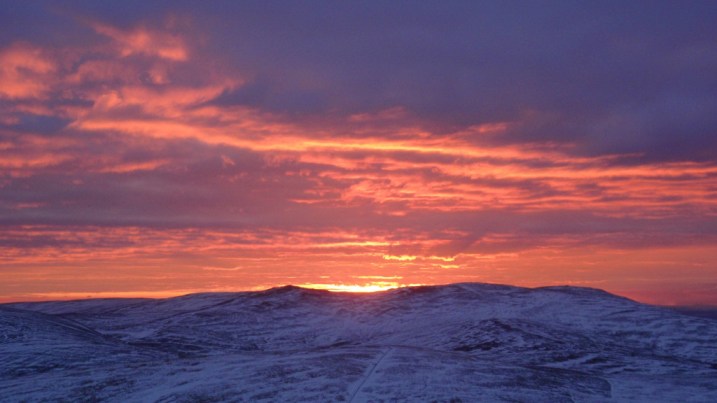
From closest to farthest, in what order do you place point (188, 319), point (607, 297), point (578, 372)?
point (578, 372)
point (188, 319)
point (607, 297)

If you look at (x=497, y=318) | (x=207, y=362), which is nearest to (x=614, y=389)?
(x=207, y=362)

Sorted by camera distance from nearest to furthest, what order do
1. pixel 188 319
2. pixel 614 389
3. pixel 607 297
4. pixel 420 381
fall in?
pixel 420 381 < pixel 614 389 < pixel 188 319 < pixel 607 297

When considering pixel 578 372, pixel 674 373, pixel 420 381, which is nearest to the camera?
pixel 420 381

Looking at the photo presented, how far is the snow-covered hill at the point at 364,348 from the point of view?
4691 cm

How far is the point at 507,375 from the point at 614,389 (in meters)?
7.67

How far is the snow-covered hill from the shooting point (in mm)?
46906

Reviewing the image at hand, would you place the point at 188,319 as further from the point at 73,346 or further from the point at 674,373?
the point at 674,373

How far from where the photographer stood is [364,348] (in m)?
63.5

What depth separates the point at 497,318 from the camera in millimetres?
100312

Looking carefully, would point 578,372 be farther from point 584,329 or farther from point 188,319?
point 188,319

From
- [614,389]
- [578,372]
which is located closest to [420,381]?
[614,389]

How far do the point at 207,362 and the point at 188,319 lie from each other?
184ft

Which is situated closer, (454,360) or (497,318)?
(454,360)

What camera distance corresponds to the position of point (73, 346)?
223 feet
